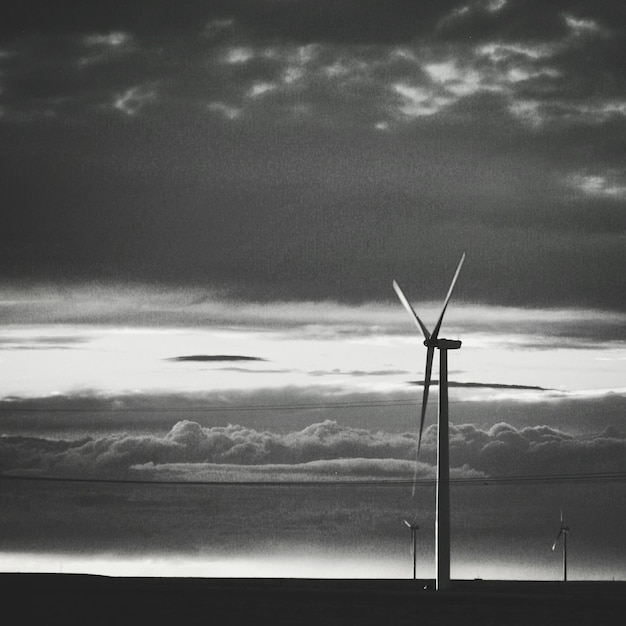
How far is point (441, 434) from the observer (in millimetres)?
101125

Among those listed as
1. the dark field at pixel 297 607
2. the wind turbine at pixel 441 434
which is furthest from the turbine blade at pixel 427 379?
the dark field at pixel 297 607

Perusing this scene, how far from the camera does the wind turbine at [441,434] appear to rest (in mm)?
98812

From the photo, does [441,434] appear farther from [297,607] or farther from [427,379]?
[297,607]

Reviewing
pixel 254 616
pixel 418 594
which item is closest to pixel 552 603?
pixel 418 594

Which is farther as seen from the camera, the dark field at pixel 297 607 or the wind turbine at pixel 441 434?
the wind turbine at pixel 441 434

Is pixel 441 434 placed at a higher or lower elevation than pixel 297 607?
higher

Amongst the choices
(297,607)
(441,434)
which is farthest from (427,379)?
(297,607)

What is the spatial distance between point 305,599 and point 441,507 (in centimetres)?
2651

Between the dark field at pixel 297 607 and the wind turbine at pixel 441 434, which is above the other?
the wind turbine at pixel 441 434

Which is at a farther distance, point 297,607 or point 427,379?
point 297,607

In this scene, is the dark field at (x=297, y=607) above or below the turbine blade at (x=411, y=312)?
below

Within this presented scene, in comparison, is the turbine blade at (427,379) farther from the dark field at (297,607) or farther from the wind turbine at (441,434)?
the dark field at (297,607)

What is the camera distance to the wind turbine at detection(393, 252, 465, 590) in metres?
98.8

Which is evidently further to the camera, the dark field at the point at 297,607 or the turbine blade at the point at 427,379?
the turbine blade at the point at 427,379
